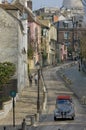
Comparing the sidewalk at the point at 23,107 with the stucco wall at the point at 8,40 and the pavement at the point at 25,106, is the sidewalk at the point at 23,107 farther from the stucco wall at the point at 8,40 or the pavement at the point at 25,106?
the stucco wall at the point at 8,40

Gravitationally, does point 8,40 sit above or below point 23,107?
above

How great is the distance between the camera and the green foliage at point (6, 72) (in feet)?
198

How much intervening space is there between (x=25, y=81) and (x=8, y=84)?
13.2m

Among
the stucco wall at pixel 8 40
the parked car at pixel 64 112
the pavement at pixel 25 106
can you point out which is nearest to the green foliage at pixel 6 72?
the pavement at pixel 25 106

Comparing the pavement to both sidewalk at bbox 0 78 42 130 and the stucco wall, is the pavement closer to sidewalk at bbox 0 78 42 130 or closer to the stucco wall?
sidewalk at bbox 0 78 42 130

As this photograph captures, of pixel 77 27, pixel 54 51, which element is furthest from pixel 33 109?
pixel 77 27

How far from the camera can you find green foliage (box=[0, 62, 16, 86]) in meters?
60.3

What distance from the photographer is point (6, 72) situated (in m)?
61.1

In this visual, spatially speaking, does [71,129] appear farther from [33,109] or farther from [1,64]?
[1,64]

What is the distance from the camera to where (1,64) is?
62.2m

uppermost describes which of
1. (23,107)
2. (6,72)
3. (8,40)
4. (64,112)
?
(8,40)

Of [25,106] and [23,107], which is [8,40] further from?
[23,107]

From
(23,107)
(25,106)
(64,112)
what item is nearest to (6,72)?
(25,106)

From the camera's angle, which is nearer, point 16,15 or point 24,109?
point 24,109
